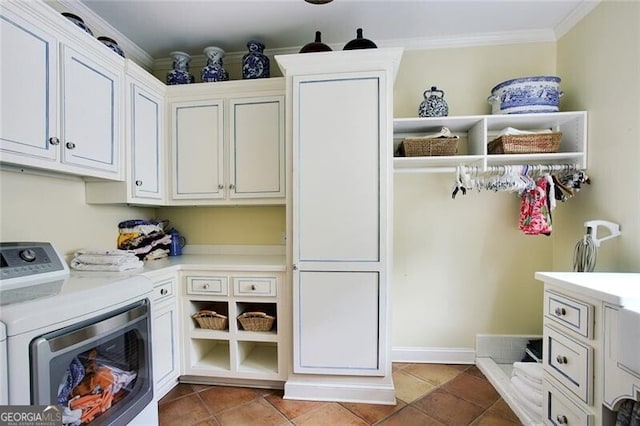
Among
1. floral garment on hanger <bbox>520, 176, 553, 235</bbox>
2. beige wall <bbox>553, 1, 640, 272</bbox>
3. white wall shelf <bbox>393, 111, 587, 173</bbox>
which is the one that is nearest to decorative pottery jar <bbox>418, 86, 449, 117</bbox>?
white wall shelf <bbox>393, 111, 587, 173</bbox>

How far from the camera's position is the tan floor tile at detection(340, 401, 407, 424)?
5.34ft

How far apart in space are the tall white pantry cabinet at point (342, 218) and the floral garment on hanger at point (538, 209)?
88cm

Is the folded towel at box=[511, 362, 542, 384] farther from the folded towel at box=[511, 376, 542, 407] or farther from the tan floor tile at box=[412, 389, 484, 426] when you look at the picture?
the tan floor tile at box=[412, 389, 484, 426]

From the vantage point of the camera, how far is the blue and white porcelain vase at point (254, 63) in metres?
2.12

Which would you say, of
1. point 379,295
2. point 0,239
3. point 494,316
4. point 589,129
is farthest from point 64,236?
point 589,129

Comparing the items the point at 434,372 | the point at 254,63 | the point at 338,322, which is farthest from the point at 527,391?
the point at 254,63

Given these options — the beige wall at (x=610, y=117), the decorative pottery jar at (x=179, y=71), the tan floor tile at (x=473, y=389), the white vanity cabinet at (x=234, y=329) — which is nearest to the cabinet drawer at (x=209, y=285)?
the white vanity cabinet at (x=234, y=329)

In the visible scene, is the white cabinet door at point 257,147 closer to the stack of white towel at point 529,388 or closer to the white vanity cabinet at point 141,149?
the white vanity cabinet at point 141,149

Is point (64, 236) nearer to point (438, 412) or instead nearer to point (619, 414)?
point (438, 412)

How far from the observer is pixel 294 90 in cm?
176

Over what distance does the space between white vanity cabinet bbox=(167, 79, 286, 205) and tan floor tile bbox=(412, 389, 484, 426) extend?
1.61 meters

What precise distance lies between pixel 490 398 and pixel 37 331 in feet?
7.52

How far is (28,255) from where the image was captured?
4.33 ft
